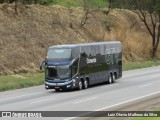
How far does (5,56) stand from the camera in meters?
44.1

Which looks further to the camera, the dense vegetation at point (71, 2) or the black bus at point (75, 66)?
the dense vegetation at point (71, 2)

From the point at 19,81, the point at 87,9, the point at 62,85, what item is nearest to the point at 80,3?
the point at 87,9

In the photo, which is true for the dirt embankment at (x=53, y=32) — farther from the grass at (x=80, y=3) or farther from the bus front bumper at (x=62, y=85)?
the bus front bumper at (x=62, y=85)

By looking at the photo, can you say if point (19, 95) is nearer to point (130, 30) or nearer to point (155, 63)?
point (155, 63)

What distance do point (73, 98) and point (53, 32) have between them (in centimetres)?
2672

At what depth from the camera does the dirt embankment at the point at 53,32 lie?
4578cm

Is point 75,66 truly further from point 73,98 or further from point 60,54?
point 73,98

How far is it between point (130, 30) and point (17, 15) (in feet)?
71.9

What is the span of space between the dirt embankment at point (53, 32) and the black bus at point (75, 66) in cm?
861

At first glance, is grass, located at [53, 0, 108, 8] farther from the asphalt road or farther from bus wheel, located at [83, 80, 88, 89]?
the asphalt road

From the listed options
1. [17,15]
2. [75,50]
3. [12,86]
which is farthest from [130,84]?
[17,15]

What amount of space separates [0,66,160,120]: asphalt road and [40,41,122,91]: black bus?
93cm

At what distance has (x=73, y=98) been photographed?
28516 millimetres

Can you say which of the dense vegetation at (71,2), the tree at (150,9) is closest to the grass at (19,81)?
the dense vegetation at (71,2)
